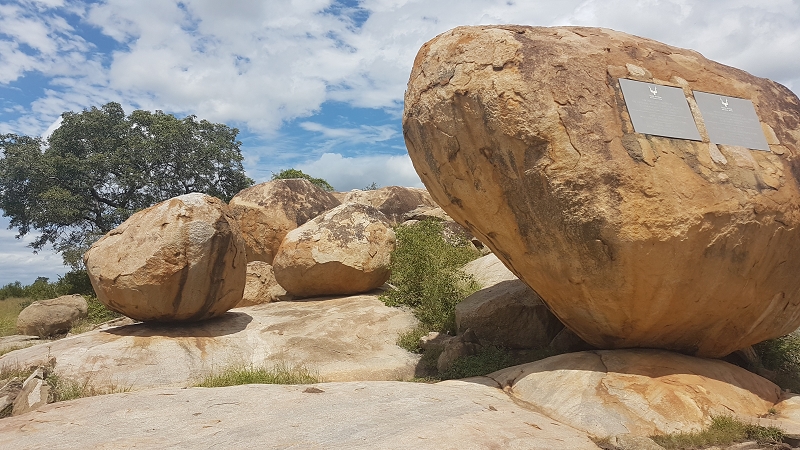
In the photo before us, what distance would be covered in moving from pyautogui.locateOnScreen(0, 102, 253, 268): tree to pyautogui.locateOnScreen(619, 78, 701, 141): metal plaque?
17366 mm

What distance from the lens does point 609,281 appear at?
568 cm

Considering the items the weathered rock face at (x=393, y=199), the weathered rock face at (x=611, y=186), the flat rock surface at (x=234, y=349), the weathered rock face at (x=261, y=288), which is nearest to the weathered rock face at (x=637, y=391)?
the weathered rock face at (x=611, y=186)

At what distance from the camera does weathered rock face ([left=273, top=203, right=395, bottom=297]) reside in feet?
38.0

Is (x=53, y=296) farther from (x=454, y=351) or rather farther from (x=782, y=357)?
(x=782, y=357)

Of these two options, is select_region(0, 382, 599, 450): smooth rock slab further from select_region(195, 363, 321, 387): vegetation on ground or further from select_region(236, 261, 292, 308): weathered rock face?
select_region(236, 261, 292, 308): weathered rock face

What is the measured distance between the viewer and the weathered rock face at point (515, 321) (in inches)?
324

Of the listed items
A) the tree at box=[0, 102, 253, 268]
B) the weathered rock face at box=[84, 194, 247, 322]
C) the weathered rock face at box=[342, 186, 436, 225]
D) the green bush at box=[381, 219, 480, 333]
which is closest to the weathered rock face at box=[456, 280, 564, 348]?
the green bush at box=[381, 219, 480, 333]

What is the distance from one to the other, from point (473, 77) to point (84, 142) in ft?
59.8

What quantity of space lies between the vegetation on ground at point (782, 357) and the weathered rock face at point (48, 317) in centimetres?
1243

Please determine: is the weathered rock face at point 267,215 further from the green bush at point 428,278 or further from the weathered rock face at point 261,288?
the green bush at point 428,278

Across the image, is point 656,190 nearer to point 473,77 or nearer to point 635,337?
point 635,337

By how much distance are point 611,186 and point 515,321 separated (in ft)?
11.0

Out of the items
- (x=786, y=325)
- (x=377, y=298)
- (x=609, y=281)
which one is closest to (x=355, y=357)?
(x=377, y=298)

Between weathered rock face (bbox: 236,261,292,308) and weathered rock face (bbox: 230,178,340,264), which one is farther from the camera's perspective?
weathered rock face (bbox: 230,178,340,264)
